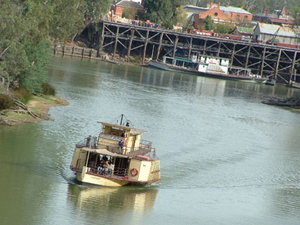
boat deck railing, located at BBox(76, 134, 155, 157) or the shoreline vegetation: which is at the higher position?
boat deck railing, located at BBox(76, 134, 155, 157)

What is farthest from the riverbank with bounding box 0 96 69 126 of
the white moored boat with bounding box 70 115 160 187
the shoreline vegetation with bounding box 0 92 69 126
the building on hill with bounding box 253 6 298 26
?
the building on hill with bounding box 253 6 298 26

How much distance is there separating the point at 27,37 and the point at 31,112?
22.6 ft

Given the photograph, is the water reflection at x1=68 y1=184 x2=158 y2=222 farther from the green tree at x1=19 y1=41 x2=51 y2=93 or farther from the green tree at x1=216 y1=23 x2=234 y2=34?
the green tree at x1=216 y1=23 x2=234 y2=34

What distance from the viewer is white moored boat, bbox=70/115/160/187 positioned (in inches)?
1190

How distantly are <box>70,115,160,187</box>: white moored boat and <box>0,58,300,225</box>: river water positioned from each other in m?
0.59

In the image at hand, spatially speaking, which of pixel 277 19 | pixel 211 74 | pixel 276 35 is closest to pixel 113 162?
pixel 211 74

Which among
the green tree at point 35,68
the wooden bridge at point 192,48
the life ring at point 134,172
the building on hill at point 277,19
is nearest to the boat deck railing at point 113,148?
the life ring at point 134,172

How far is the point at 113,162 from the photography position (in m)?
30.9

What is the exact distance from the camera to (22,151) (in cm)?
3538

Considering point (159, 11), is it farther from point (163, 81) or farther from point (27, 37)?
point (27, 37)

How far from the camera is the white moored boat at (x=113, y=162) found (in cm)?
3022

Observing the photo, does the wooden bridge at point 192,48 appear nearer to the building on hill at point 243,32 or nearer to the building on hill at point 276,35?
the building on hill at point 276,35

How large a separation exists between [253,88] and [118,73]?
82.2ft

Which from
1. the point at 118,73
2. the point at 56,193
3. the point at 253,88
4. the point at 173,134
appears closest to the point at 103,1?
the point at 118,73
